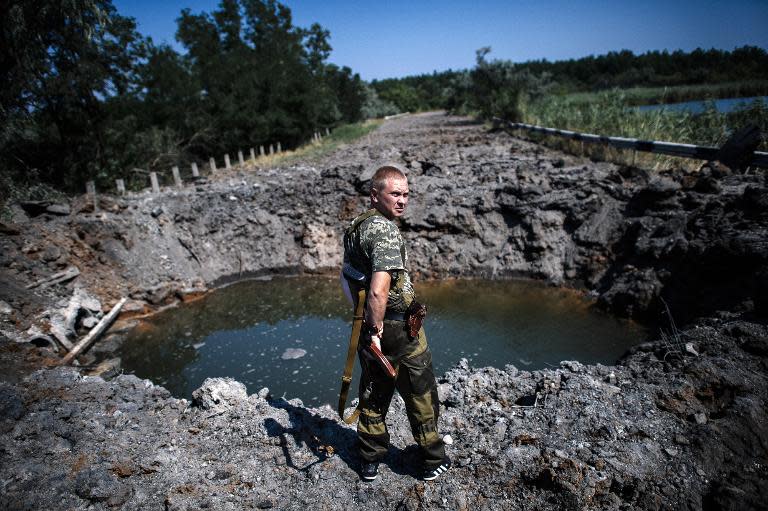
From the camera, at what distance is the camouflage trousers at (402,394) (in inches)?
109

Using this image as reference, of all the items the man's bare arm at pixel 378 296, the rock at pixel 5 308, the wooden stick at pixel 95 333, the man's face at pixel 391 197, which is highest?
the man's face at pixel 391 197

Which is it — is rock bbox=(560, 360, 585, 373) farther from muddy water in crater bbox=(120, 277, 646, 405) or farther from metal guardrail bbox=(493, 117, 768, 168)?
metal guardrail bbox=(493, 117, 768, 168)

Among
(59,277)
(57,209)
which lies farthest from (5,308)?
(57,209)

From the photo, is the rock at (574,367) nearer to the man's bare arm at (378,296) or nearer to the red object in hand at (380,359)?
the red object in hand at (380,359)

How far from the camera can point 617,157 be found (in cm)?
1034

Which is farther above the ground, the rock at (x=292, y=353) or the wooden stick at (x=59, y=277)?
the wooden stick at (x=59, y=277)

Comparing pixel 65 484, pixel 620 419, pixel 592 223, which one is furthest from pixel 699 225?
pixel 65 484

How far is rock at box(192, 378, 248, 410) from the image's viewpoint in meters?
3.96

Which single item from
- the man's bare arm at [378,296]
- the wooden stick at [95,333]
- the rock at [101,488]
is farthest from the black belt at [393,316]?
the wooden stick at [95,333]

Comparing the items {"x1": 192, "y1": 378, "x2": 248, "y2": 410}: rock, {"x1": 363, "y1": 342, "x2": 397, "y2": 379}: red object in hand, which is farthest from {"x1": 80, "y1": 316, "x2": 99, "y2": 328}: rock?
{"x1": 363, "y1": 342, "x2": 397, "y2": 379}: red object in hand

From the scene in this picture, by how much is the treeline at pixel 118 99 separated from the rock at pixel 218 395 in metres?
8.91

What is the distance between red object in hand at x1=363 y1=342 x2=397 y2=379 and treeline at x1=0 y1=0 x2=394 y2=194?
10.8 m

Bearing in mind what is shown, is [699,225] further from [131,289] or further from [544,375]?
[131,289]

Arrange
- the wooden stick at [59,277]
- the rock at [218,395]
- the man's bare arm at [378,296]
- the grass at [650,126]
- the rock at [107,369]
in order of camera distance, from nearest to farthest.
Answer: the man's bare arm at [378,296], the rock at [218,395], the rock at [107,369], the wooden stick at [59,277], the grass at [650,126]
